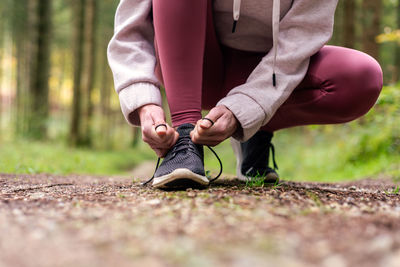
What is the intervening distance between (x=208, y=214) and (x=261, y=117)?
2.13ft

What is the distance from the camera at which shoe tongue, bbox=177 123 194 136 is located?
5.10 feet

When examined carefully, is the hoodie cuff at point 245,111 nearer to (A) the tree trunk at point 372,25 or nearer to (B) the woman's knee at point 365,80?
(B) the woman's knee at point 365,80

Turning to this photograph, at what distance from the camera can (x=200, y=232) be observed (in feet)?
2.87

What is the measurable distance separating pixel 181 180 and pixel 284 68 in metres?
0.70

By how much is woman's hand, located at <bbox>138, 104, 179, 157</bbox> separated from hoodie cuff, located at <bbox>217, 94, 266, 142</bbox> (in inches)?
9.7

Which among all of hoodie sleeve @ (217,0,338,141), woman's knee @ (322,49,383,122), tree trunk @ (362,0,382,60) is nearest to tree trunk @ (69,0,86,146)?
tree trunk @ (362,0,382,60)

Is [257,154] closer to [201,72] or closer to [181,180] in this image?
[201,72]

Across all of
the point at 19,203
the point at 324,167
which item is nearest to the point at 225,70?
the point at 19,203

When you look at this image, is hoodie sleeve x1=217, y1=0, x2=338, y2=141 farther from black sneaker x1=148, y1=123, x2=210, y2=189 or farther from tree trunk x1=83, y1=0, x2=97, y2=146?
tree trunk x1=83, y1=0, x2=97, y2=146

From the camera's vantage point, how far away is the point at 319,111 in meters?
1.85

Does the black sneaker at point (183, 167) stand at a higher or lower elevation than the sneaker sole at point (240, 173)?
higher

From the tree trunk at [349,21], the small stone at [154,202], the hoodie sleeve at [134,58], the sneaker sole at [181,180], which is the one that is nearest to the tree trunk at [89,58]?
the tree trunk at [349,21]

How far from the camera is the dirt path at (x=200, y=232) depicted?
729 millimetres

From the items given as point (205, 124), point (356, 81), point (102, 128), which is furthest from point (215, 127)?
point (102, 128)
